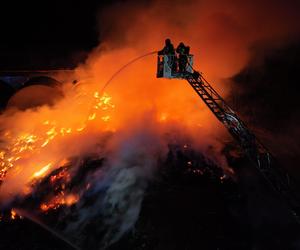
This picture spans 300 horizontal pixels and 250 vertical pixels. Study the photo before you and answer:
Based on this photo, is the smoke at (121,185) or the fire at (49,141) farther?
the fire at (49,141)

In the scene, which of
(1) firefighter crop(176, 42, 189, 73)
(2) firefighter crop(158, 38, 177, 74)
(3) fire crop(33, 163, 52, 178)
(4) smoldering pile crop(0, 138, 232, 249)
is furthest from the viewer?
(3) fire crop(33, 163, 52, 178)

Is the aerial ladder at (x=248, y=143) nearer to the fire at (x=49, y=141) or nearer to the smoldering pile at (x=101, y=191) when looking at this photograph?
the smoldering pile at (x=101, y=191)

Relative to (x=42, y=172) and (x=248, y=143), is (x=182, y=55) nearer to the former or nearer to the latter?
(x=248, y=143)

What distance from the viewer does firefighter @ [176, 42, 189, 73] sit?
11.3 m

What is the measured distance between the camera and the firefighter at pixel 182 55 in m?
11.3

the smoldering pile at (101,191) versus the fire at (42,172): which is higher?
the fire at (42,172)

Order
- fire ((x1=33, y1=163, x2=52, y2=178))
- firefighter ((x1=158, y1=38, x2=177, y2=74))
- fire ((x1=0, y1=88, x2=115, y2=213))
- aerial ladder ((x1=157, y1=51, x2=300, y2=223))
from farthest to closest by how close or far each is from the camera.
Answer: fire ((x1=33, y1=163, x2=52, y2=178))
fire ((x1=0, y1=88, x2=115, y2=213))
firefighter ((x1=158, y1=38, x2=177, y2=74))
aerial ladder ((x1=157, y1=51, x2=300, y2=223))

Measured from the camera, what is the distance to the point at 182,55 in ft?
37.2

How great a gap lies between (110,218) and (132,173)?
2.15 meters

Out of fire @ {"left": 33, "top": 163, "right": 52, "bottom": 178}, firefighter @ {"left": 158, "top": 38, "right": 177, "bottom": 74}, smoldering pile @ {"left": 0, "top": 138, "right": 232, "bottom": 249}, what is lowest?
smoldering pile @ {"left": 0, "top": 138, "right": 232, "bottom": 249}

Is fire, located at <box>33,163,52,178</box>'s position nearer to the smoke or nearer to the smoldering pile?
the smoldering pile

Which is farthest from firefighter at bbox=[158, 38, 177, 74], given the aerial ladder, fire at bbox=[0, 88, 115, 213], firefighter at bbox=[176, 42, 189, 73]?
fire at bbox=[0, 88, 115, 213]

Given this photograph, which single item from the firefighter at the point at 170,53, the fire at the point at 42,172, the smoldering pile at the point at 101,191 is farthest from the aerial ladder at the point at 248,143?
the fire at the point at 42,172

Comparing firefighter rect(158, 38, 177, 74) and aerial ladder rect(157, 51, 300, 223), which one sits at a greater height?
firefighter rect(158, 38, 177, 74)
